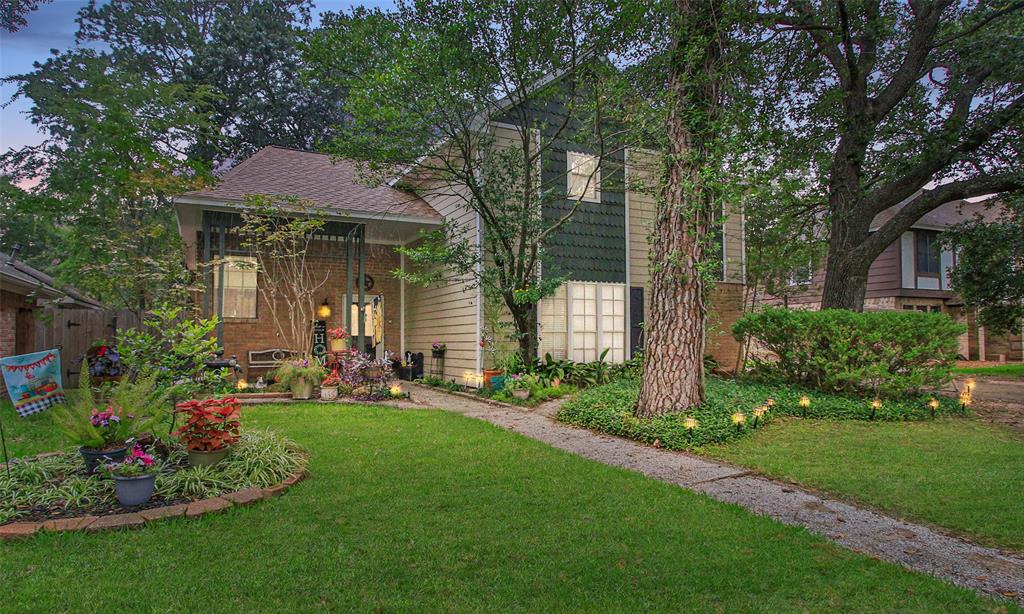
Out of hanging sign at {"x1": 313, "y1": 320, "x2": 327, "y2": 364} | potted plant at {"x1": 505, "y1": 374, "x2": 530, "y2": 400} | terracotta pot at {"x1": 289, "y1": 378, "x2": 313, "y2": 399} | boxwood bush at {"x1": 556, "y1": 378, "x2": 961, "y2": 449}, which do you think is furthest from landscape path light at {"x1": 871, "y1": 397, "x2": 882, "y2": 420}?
hanging sign at {"x1": 313, "y1": 320, "x2": 327, "y2": 364}

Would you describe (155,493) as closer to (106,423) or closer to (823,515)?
(106,423)

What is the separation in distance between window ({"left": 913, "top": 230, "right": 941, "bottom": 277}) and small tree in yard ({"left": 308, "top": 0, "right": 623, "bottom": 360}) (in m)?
14.5

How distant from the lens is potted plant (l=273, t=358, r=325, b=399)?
917 centimetres

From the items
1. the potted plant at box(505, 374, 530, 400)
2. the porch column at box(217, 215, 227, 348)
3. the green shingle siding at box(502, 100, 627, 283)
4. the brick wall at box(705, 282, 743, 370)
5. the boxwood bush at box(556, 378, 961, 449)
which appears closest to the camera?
the boxwood bush at box(556, 378, 961, 449)

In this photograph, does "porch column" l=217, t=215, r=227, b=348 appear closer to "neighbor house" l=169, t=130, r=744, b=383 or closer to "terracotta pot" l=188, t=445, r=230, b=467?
"neighbor house" l=169, t=130, r=744, b=383

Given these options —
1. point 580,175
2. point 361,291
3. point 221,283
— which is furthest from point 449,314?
point 221,283

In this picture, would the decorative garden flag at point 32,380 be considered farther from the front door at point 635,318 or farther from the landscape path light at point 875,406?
the landscape path light at point 875,406

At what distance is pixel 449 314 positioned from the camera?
11.9 meters

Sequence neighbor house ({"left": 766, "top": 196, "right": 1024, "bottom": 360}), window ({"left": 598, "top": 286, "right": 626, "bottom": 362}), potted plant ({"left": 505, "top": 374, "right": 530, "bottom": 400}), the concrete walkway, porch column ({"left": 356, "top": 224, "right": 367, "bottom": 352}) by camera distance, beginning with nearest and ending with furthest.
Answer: the concrete walkway < potted plant ({"left": 505, "top": 374, "right": 530, "bottom": 400}) < porch column ({"left": 356, "top": 224, "right": 367, "bottom": 352}) < window ({"left": 598, "top": 286, "right": 626, "bottom": 362}) < neighbor house ({"left": 766, "top": 196, "right": 1024, "bottom": 360})

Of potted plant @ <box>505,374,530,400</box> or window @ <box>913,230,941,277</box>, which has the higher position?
window @ <box>913,230,941,277</box>

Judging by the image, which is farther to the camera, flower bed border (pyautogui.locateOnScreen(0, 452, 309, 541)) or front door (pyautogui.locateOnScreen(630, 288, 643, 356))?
front door (pyautogui.locateOnScreen(630, 288, 643, 356))

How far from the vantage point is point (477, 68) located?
9.01 metres

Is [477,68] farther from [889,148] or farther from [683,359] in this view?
[889,148]

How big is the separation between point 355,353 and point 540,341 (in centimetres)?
354
